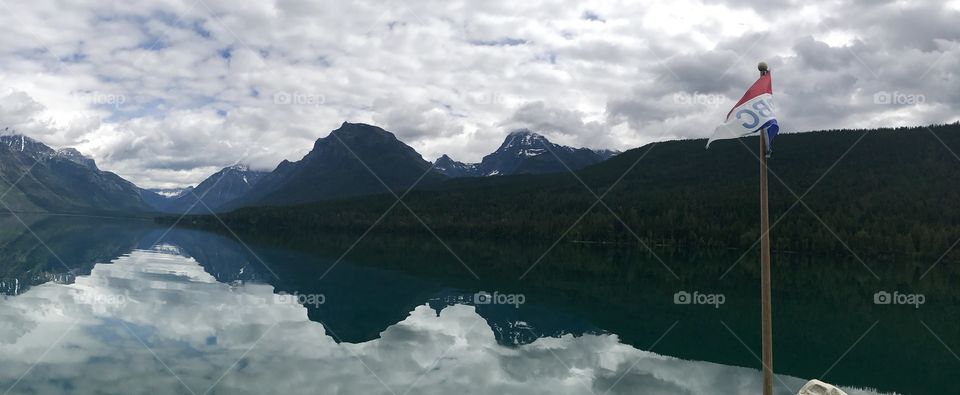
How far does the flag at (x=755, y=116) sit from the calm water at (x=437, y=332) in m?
18.1

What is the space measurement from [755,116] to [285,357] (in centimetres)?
2873

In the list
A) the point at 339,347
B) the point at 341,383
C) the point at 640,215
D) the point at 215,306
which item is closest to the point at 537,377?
the point at 341,383

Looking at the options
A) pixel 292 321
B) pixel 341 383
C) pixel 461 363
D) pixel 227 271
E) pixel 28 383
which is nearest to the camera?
pixel 28 383

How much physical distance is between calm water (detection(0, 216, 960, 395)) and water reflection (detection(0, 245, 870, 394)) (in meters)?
0.19

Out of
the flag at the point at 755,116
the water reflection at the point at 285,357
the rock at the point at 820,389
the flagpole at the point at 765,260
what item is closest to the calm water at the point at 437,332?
the water reflection at the point at 285,357

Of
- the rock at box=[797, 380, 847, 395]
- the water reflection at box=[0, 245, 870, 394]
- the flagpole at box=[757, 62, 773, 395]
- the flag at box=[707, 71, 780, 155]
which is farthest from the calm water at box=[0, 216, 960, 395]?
the flag at box=[707, 71, 780, 155]

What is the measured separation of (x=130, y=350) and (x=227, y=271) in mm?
51607

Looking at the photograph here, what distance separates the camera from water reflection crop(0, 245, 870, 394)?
1147 inches

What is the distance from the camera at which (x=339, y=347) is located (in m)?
38.1

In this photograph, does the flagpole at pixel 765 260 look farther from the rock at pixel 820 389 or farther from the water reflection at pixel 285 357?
the water reflection at pixel 285 357

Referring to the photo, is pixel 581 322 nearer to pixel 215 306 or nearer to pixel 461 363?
pixel 461 363

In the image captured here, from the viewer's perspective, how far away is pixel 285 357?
1350 inches

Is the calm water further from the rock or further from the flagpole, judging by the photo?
the flagpole

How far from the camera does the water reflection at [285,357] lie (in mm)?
29141
